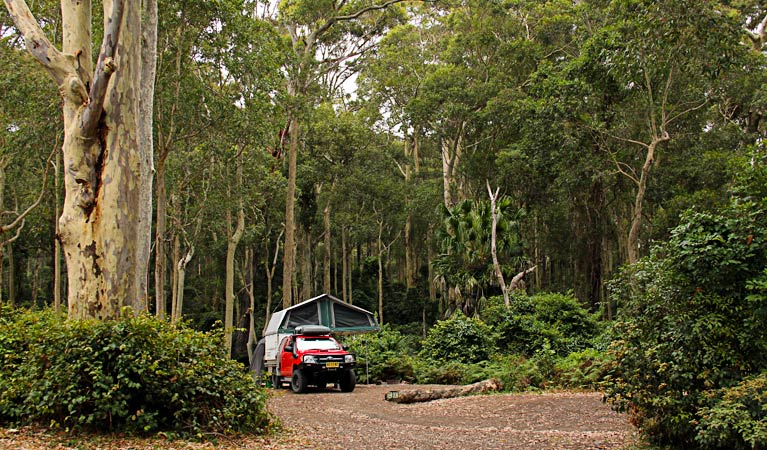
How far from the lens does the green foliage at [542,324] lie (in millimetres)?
20688

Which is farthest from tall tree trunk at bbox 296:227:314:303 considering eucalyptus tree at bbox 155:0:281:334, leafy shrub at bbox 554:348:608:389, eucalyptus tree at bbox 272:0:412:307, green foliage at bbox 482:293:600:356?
leafy shrub at bbox 554:348:608:389

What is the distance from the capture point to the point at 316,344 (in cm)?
1691

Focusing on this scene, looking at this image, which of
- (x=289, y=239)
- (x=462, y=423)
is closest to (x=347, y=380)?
(x=462, y=423)

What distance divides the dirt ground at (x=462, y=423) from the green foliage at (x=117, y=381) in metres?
1.27

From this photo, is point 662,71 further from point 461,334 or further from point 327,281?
point 327,281

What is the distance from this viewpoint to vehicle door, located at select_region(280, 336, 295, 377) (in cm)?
1705

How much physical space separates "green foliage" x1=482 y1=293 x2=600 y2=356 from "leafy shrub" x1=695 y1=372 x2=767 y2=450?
14662 mm

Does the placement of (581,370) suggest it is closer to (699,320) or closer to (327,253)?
(699,320)

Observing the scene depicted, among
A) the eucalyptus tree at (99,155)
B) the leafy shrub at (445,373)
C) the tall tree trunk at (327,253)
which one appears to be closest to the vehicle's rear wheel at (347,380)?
the leafy shrub at (445,373)

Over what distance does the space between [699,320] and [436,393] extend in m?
8.43

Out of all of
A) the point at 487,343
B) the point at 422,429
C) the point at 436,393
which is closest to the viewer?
the point at 422,429

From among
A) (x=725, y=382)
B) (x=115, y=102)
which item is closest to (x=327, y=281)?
(x=115, y=102)

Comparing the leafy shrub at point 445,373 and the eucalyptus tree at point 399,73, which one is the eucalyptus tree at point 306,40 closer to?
the eucalyptus tree at point 399,73

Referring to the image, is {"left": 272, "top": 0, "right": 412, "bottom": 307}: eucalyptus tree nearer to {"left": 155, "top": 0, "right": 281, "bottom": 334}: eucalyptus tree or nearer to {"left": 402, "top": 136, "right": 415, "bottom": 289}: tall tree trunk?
{"left": 155, "top": 0, "right": 281, "bottom": 334}: eucalyptus tree
